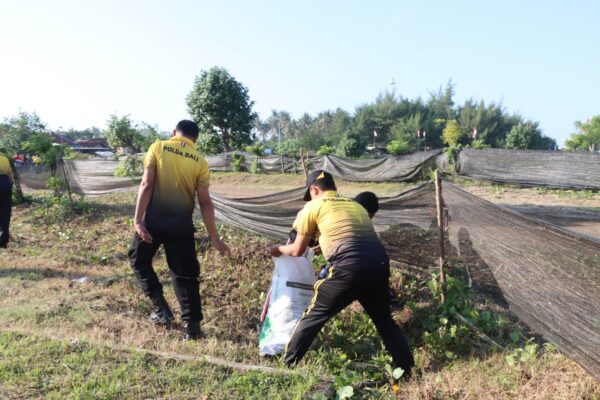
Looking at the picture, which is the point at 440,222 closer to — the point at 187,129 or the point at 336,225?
the point at 336,225

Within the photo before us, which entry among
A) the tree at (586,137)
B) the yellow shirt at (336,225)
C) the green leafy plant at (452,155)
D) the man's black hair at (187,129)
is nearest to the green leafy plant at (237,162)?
the green leafy plant at (452,155)

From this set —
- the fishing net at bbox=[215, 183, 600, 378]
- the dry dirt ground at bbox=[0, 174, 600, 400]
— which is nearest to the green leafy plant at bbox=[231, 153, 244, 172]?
the dry dirt ground at bbox=[0, 174, 600, 400]

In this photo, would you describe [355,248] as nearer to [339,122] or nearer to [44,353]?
[44,353]

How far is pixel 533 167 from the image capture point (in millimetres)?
13141

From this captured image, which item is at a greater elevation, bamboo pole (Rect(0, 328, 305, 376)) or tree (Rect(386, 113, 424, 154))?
tree (Rect(386, 113, 424, 154))

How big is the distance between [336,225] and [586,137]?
1484 inches

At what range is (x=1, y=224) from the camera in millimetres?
6480

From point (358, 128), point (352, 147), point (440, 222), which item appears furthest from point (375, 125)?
point (440, 222)

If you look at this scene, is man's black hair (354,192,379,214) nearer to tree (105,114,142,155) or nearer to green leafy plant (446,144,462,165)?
green leafy plant (446,144,462,165)

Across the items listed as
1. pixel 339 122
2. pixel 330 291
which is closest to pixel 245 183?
pixel 330 291

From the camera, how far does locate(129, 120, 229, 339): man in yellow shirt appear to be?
3.62 metres

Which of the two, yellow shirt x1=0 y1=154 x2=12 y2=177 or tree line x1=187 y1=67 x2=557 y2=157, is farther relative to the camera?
tree line x1=187 y1=67 x2=557 y2=157

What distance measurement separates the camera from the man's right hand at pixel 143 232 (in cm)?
359

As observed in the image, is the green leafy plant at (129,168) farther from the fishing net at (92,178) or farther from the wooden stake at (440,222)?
the wooden stake at (440,222)
